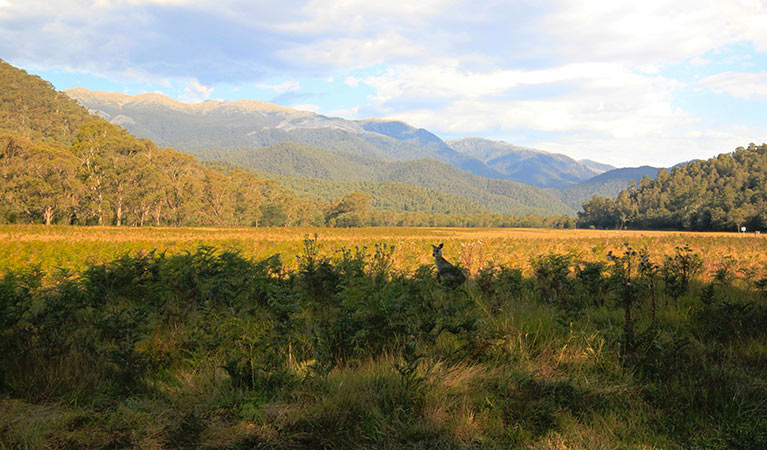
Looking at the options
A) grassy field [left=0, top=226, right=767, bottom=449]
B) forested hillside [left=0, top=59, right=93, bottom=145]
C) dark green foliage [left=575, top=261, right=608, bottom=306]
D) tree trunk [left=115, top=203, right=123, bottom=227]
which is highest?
forested hillside [left=0, top=59, right=93, bottom=145]

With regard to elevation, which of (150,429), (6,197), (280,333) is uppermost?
(6,197)

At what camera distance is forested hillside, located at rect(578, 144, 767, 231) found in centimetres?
8844

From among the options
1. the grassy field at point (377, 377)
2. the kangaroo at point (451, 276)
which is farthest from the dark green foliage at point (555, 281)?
the kangaroo at point (451, 276)

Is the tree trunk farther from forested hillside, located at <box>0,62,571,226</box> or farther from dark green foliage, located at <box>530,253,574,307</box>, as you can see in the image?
dark green foliage, located at <box>530,253,574,307</box>

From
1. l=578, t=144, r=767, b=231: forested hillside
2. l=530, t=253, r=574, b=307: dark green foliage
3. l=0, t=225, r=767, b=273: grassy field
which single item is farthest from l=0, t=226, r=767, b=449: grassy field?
l=578, t=144, r=767, b=231: forested hillside

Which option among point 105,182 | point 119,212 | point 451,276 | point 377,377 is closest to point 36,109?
point 105,182

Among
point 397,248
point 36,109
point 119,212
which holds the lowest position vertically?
point 397,248

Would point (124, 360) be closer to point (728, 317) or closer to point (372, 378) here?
point (372, 378)

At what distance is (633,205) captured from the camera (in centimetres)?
12538

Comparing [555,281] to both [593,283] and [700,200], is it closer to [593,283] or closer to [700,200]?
[593,283]

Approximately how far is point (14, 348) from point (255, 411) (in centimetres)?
308

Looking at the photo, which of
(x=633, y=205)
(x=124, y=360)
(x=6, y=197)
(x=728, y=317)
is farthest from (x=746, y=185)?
(x=6, y=197)

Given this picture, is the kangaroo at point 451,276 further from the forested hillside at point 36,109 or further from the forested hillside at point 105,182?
the forested hillside at point 36,109

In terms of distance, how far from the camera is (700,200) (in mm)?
103375
